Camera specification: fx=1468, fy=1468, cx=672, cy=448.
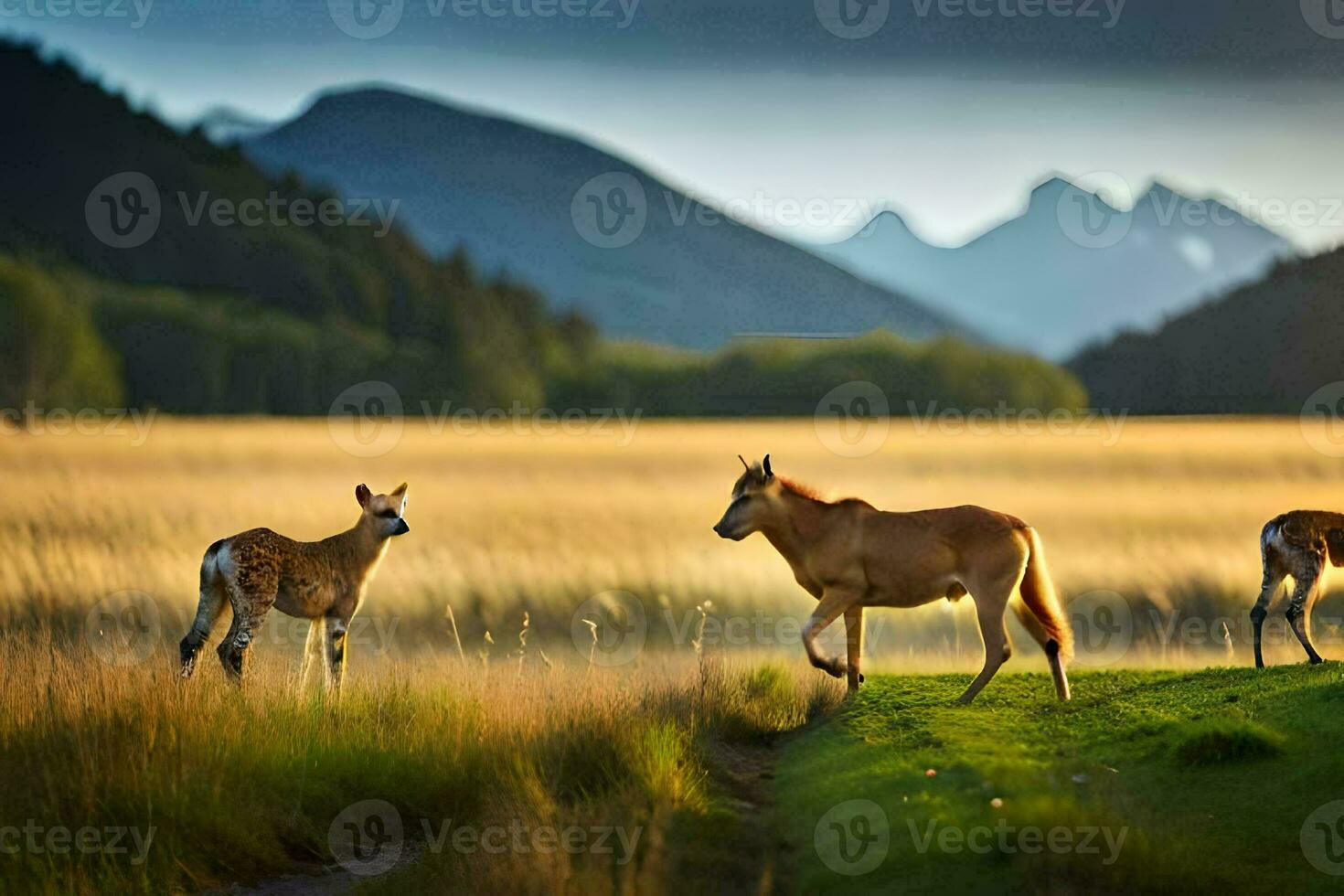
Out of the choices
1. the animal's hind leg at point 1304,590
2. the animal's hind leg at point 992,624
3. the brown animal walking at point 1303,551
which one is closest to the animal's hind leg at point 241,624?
the animal's hind leg at point 992,624

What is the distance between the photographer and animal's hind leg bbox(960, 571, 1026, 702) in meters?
11.6

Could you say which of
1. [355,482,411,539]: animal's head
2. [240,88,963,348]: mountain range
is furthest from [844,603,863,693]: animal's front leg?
[240,88,963,348]: mountain range

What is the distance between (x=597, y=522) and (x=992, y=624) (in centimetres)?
1837

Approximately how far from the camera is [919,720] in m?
11.1

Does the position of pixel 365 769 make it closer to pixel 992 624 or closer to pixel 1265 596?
pixel 992 624

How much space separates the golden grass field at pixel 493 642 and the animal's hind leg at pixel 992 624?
4.42ft

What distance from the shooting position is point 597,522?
2962 cm

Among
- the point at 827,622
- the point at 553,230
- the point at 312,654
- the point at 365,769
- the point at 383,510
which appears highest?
the point at 553,230

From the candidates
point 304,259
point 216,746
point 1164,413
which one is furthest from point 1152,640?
point 304,259

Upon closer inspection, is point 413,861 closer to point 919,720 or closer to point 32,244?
point 919,720

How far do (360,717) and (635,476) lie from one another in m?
29.6

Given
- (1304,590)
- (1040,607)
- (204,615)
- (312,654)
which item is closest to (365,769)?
(204,615)

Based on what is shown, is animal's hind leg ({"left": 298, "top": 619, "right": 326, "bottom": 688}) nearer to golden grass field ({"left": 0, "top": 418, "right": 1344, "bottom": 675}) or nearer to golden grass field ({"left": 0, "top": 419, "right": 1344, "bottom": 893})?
golden grass field ({"left": 0, "top": 419, "right": 1344, "bottom": 893})

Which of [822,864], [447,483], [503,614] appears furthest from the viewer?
[447,483]
